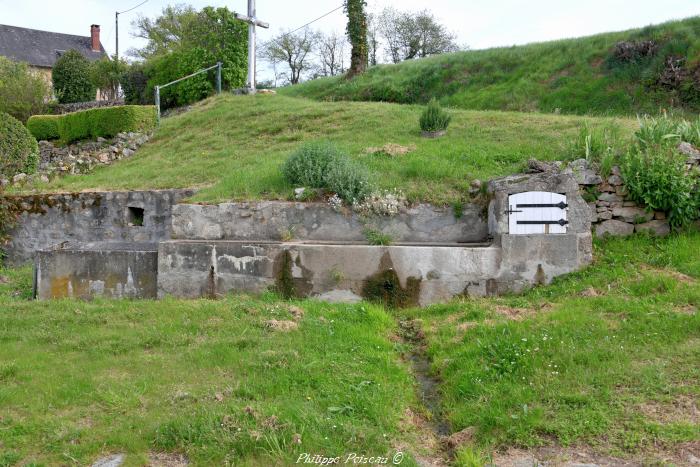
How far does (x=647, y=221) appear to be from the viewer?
7047 millimetres

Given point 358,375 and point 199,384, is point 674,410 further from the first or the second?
point 199,384

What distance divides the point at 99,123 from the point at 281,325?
13443 mm

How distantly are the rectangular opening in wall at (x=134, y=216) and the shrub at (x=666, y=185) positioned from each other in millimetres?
8559

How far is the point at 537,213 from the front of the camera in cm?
667

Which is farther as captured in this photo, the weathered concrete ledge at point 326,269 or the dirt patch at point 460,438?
the weathered concrete ledge at point 326,269

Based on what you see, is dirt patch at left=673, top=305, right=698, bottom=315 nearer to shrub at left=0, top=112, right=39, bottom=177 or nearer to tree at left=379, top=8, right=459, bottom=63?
shrub at left=0, top=112, right=39, bottom=177

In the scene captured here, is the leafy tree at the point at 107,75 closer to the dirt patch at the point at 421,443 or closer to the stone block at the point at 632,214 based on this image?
the stone block at the point at 632,214

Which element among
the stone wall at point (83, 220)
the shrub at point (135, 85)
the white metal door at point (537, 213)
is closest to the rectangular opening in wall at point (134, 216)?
the stone wall at point (83, 220)

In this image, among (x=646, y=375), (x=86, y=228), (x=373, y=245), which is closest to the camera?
(x=646, y=375)

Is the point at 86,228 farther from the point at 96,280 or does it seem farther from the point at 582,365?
the point at 582,365

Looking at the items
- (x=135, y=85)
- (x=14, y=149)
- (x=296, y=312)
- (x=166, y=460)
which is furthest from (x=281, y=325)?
(x=135, y=85)

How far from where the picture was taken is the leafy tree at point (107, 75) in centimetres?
2628

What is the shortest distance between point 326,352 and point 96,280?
417 cm

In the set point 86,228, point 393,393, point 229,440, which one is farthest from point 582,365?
point 86,228
